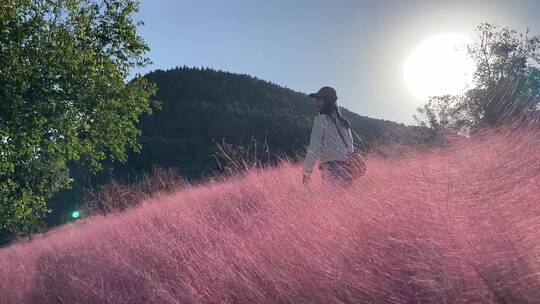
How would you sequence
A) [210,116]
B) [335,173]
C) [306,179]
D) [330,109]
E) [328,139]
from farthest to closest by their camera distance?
[210,116], [330,109], [328,139], [335,173], [306,179]

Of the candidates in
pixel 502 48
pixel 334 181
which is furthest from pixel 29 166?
pixel 502 48

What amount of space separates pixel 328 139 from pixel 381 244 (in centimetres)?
294

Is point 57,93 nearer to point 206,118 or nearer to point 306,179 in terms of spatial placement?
point 306,179

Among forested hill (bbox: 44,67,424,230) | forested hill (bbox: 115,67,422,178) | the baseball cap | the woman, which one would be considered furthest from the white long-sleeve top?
forested hill (bbox: 115,67,422,178)

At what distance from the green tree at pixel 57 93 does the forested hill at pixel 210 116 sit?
36971 mm

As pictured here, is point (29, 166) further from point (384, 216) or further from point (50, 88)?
point (384, 216)

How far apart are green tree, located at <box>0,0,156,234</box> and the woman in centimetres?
641

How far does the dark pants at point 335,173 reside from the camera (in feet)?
16.5

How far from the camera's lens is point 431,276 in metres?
2.54

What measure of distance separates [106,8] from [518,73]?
1737 centimetres

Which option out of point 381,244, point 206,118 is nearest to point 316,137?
point 381,244

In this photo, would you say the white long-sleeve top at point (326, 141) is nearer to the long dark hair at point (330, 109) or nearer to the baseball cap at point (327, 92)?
the long dark hair at point (330, 109)

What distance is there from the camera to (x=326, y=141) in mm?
5809

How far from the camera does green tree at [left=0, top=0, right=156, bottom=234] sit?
1018 centimetres
